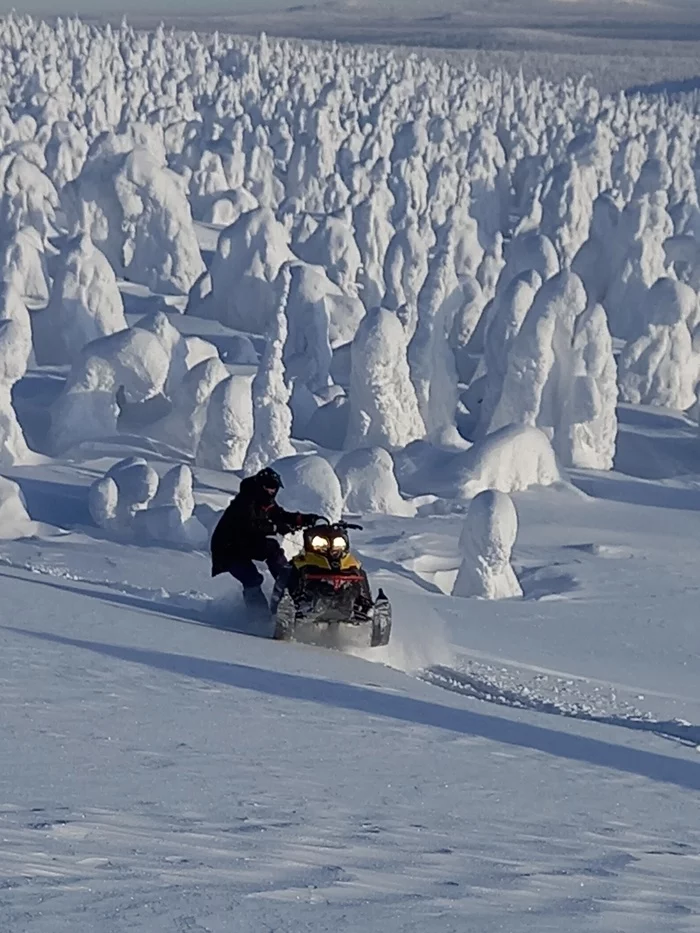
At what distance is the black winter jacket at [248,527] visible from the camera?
29.9 ft

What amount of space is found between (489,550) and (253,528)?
7528 millimetres

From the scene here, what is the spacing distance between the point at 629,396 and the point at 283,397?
11.9 m

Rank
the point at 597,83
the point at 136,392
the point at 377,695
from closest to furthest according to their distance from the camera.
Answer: the point at 377,695 → the point at 136,392 → the point at 597,83

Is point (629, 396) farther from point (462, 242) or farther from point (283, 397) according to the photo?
point (462, 242)

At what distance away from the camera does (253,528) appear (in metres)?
9.18

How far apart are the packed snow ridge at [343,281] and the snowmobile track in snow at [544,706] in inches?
298

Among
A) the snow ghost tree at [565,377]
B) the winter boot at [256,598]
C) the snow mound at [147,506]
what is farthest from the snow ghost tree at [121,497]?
the winter boot at [256,598]

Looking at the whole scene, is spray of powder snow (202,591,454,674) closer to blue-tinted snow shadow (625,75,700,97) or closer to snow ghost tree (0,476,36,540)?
snow ghost tree (0,476,36,540)

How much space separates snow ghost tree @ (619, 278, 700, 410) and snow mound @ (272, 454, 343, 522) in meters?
15.4

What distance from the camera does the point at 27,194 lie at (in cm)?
4553

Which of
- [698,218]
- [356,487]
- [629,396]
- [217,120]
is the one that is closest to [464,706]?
[356,487]

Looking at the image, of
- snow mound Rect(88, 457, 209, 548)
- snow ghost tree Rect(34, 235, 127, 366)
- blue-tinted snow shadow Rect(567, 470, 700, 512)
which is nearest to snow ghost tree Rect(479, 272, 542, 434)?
blue-tinted snow shadow Rect(567, 470, 700, 512)

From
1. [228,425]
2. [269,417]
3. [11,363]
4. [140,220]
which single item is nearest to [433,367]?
[269,417]

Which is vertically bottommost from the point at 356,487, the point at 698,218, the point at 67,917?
the point at 67,917
